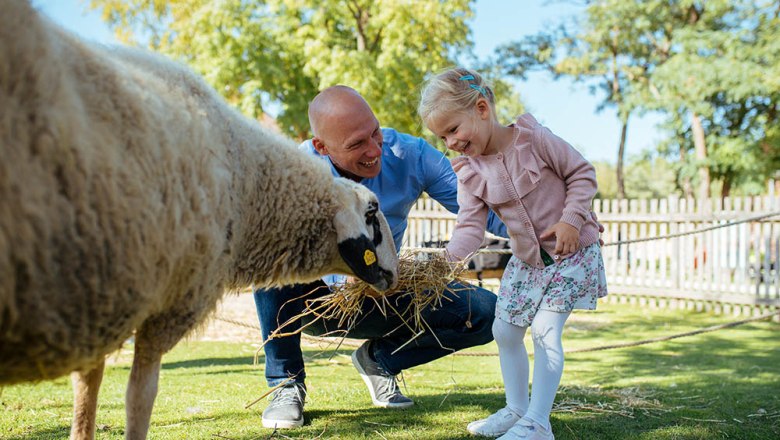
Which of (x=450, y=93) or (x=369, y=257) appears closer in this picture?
(x=369, y=257)

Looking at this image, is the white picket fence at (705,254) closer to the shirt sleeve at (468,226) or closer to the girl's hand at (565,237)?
the shirt sleeve at (468,226)

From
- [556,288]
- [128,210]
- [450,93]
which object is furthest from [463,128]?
[128,210]

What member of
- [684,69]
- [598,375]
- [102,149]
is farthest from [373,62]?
[102,149]

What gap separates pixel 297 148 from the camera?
3270 millimetres

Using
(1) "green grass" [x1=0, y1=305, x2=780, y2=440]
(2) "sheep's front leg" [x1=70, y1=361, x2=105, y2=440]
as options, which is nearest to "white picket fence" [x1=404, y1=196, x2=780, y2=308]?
(1) "green grass" [x1=0, y1=305, x2=780, y2=440]

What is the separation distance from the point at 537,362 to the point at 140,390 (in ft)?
6.43

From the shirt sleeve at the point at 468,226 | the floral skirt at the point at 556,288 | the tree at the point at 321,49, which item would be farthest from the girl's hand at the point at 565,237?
the tree at the point at 321,49

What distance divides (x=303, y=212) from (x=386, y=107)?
14586mm

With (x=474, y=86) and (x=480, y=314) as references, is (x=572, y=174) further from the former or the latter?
(x=480, y=314)

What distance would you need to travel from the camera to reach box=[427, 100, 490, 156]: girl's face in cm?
359

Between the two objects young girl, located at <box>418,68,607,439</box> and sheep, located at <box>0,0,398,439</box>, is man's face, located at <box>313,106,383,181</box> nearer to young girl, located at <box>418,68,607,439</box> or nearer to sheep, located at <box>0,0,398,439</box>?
young girl, located at <box>418,68,607,439</box>

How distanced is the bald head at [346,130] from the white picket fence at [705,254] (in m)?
8.64

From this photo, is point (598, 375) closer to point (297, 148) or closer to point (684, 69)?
point (297, 148)

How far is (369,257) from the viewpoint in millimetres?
3250
